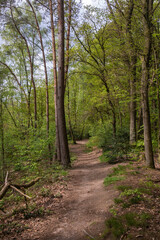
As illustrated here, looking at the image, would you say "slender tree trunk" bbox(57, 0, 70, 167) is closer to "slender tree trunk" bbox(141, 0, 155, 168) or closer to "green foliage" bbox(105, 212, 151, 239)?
"slender tree trunk" bbox(141, 0, 155, 168)

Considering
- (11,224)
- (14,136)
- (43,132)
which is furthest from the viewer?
(14,136)

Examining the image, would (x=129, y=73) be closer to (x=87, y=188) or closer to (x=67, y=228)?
(x=87, y=188)

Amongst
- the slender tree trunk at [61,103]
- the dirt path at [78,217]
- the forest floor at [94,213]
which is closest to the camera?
the forest floor at [94,213]

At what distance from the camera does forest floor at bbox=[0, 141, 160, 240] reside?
3.13 m

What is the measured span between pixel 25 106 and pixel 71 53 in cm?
1065

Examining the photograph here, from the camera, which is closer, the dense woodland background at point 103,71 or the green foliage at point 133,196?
the green foliage at point 133,196

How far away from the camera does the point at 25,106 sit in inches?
712

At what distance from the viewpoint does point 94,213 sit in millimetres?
4117

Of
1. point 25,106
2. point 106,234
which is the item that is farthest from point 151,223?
point 25,106

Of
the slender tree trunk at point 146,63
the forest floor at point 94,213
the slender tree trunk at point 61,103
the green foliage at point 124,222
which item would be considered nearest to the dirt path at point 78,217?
the forest floor at point 94,213

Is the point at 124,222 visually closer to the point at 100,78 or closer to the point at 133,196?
the point at 133,196

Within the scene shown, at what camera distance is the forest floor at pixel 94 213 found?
3128mm

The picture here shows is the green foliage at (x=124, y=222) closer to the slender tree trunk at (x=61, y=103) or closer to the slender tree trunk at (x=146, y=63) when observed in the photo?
the slender tree trunk at (x=146, y=63)

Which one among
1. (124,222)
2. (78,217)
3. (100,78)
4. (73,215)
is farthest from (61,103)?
(124,222)
